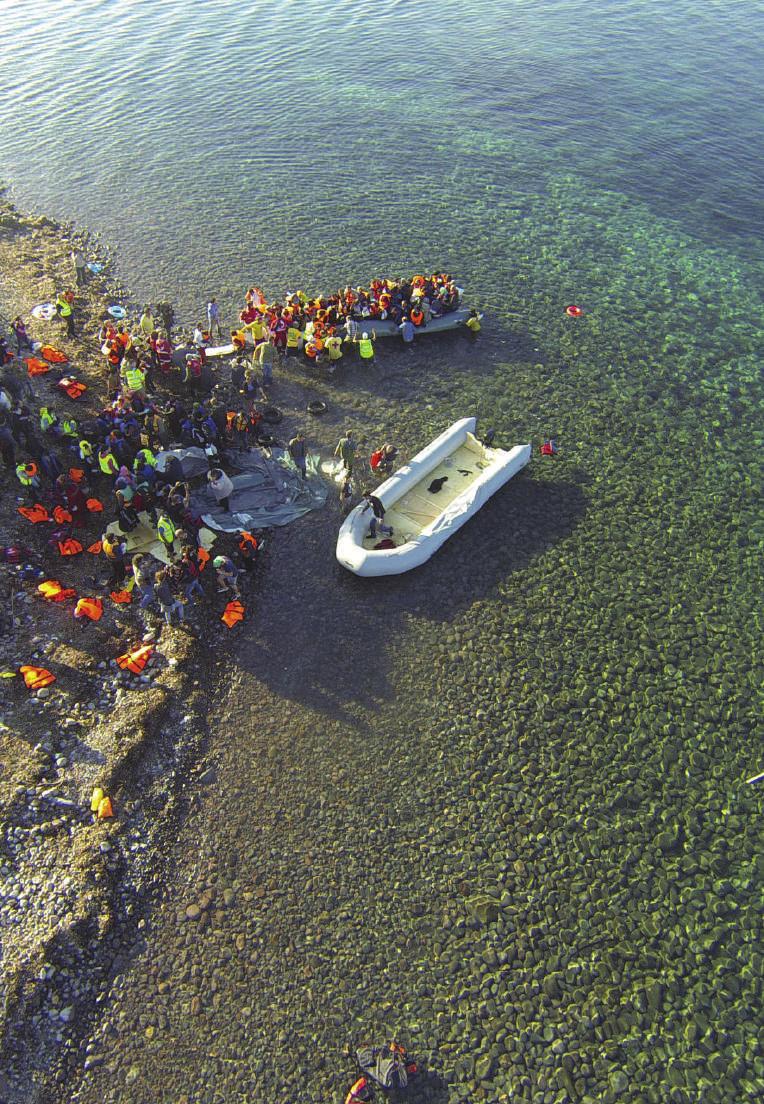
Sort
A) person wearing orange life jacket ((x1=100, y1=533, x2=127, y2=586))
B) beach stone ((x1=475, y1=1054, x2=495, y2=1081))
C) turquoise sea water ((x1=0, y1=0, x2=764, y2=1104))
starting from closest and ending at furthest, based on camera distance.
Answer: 1. beach stone ((x1=475, y1=1054, x2=495, y2=1081))
2. turquoise sea water ((x1=0, y1=0, x2=764, y2=1104))
3. person wearing orange life jacket ((x1=100, y1=533, x2=127, y2=586))

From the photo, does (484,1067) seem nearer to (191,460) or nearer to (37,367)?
(191,460)

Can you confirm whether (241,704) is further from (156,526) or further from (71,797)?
(156,526)

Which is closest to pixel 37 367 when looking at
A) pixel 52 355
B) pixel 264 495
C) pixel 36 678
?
pixel 52 355

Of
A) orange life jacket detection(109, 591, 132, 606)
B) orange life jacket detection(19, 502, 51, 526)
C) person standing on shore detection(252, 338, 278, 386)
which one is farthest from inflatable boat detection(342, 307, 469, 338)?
orange life jacket detection(109, 591, 132, 606)

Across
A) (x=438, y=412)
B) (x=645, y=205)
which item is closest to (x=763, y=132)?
(x=645, y=205)

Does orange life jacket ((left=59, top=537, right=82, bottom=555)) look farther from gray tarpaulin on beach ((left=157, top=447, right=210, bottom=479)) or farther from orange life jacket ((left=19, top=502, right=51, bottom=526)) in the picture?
gray tarpaulin on beach ((left=157, top=447, right=210, bottom=479))

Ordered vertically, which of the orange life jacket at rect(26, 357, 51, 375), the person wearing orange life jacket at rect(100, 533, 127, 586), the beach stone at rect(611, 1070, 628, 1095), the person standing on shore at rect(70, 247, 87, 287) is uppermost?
the person standing on shore at rect(70, 247, 87, 287)

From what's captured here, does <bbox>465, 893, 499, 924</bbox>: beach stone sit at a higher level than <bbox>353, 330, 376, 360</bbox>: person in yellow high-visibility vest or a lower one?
lower
